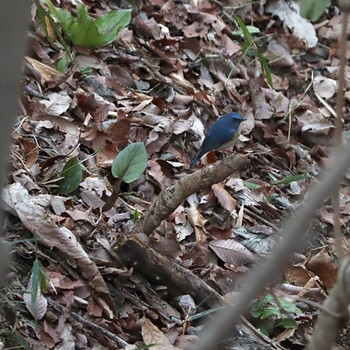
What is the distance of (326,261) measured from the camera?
12.8 ft

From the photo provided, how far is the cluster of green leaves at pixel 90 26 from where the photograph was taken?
449cm

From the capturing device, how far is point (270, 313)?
3.36m

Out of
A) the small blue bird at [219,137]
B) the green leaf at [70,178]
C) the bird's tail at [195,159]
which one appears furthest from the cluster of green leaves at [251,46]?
the green leaf at [70,178]

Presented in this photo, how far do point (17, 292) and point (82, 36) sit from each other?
2064 millimetres

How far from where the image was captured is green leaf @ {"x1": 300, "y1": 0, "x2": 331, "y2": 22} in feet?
20.5

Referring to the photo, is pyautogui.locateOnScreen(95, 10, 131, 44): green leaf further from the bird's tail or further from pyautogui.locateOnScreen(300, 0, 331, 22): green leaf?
pyautogui.locateOnScreen(300, 0, 331, 22): green leaf

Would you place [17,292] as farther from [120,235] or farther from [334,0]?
[334,0]

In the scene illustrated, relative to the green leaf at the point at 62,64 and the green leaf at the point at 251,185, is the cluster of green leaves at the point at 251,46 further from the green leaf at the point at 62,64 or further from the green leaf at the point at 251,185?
the green leaf at the point at 62,64

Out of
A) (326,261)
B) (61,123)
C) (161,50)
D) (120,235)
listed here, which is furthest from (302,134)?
(120,235)

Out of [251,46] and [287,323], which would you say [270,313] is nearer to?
[287,323]

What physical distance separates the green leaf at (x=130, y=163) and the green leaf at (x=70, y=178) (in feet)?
0.74

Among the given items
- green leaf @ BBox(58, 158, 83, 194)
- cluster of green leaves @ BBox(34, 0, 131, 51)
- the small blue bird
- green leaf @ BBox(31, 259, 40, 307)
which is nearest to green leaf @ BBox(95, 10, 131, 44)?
cluster of green leaves @ BBox(34, 0, 131, 51)

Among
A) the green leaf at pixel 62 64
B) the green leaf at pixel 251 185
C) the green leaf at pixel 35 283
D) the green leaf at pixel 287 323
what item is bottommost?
the green leaf at pixel 287 323

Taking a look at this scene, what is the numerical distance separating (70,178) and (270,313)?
111 cm
